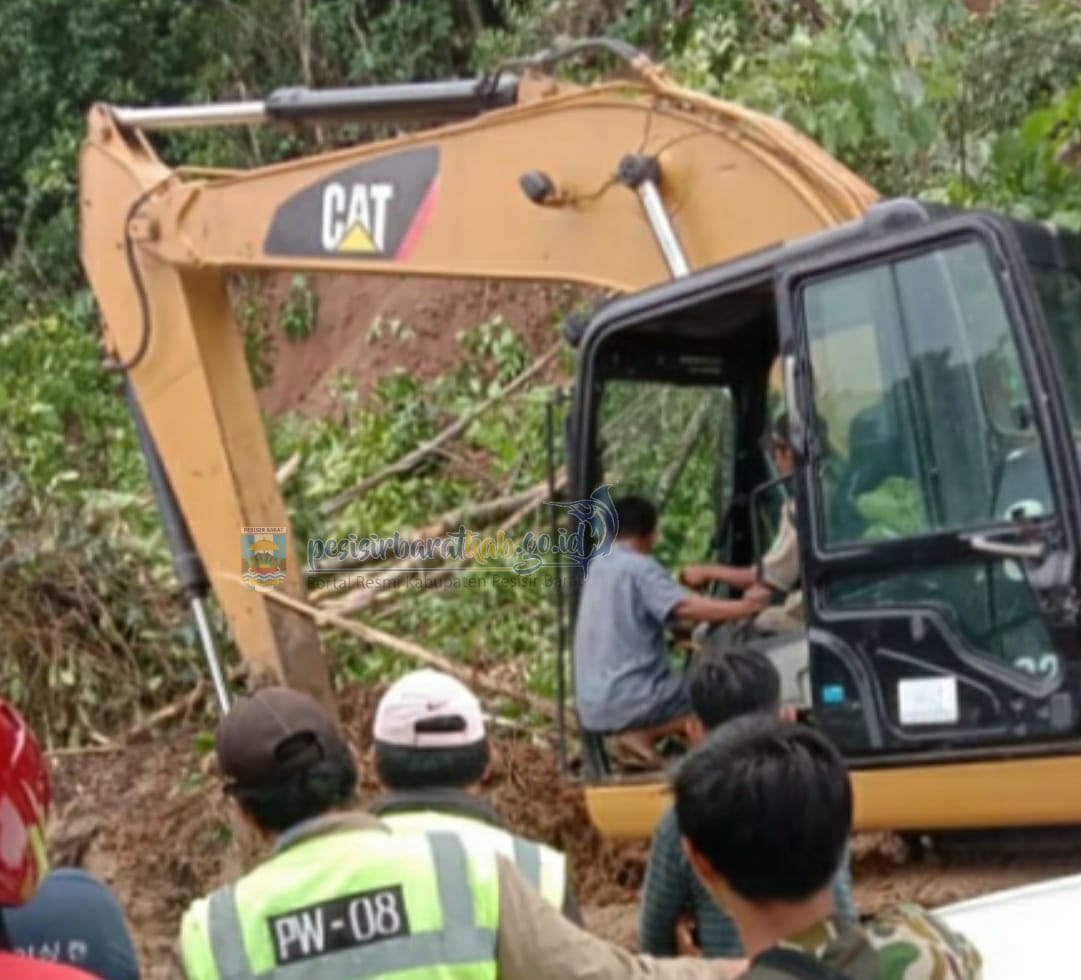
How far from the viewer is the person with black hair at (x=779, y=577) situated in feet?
21.2

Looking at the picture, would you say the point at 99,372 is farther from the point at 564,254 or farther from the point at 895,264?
the point at 895,264

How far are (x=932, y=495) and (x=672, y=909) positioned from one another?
1642 millimetres

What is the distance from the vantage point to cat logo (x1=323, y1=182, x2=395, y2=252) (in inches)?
297

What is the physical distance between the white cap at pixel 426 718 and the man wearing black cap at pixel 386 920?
296 millimetres

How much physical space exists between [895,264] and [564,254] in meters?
1.72

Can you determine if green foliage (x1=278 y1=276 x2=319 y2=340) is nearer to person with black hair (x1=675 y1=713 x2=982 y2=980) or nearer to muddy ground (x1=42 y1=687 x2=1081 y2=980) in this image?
muddy ground (x1=42 y1=687 x2=1081 y2=980)

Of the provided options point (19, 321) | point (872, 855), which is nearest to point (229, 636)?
point (872, 855)

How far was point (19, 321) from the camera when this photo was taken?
59.8ft

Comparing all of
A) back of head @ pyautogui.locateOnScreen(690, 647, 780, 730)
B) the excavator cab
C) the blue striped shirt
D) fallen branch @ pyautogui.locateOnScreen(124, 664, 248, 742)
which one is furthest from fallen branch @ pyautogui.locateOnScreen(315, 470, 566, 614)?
the blue striped shirt

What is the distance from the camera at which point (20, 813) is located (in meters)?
2.08

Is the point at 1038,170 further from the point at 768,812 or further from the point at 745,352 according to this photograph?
the point at 768,812

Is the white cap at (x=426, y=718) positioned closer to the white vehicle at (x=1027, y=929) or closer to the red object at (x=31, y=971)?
the white vehicle at (x=1027, y=929)

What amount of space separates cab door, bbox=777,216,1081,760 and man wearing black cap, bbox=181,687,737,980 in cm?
227

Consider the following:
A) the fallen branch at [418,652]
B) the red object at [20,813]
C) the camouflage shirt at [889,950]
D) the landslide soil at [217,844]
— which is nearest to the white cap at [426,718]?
the camouflage shirt at [889,950]
